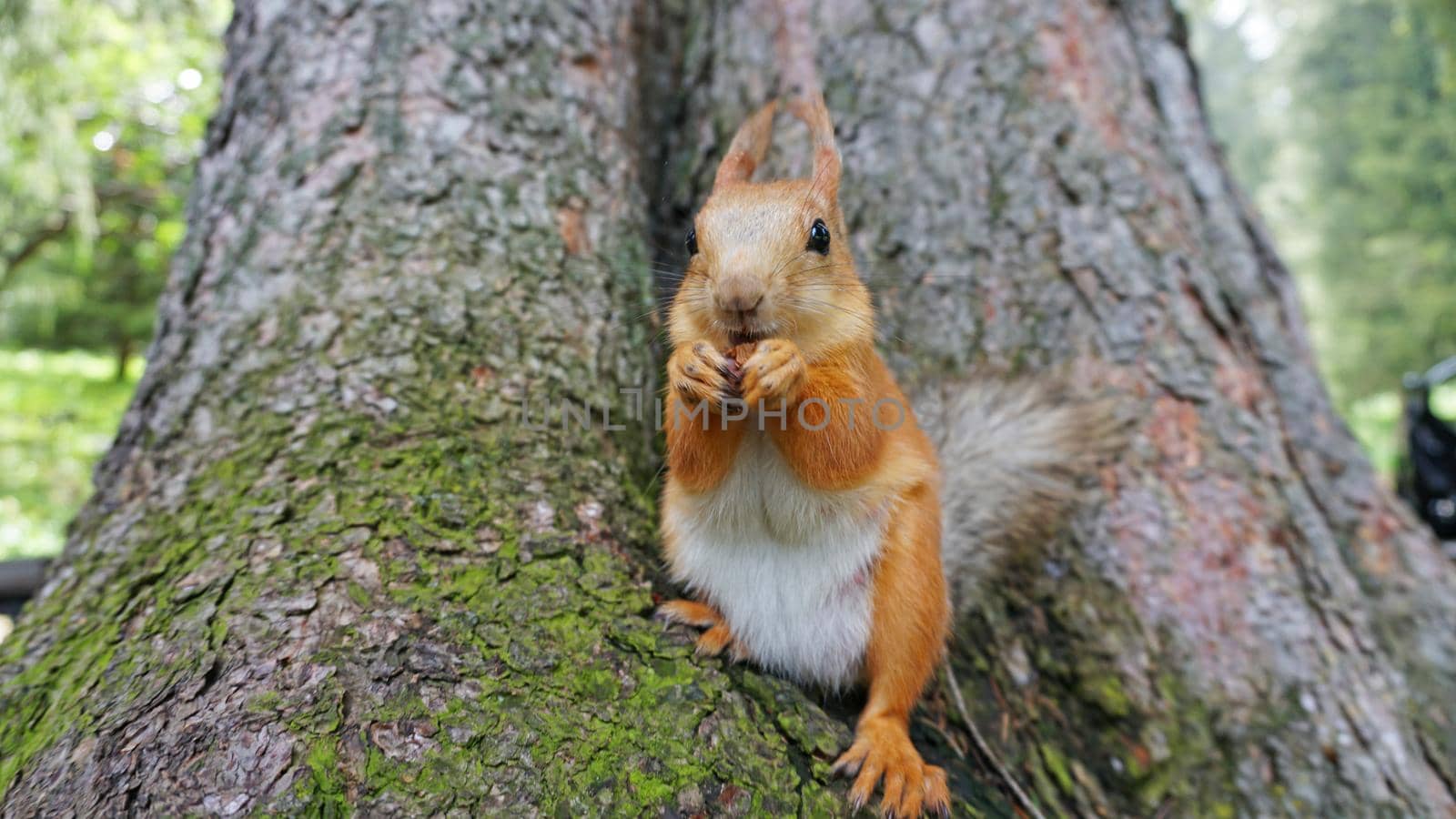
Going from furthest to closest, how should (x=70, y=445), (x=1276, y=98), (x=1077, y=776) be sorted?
(x=1276, y=98) < (x=70, y=445) < (x=1077, y=776)

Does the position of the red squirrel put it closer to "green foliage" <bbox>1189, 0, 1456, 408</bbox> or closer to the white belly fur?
the white belly fur

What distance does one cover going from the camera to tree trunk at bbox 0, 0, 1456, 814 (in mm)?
1113

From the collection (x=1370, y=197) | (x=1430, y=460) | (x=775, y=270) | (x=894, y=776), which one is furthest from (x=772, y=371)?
(x=1370, y=197)

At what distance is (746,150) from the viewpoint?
164 cm

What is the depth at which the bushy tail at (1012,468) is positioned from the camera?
1749 millimetres

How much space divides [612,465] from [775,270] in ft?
1.79

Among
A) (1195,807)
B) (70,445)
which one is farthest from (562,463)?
(70,445)

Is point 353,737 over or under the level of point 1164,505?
under

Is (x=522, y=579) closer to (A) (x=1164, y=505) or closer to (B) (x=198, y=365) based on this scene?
(B) (x=198, y=365)

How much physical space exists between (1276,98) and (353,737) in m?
23.6

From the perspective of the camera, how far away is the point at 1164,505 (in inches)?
69.7

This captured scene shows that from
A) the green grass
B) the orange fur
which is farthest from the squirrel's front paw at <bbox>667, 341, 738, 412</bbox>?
the green grass

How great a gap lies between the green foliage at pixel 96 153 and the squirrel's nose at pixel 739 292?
16.1 feet

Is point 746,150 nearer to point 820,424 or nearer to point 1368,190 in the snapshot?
point 820,424
